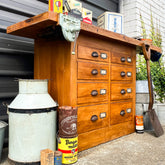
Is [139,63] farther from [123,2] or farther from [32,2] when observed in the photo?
[32,2]

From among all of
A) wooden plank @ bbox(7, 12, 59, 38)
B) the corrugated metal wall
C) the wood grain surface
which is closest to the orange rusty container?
the wood grain surface

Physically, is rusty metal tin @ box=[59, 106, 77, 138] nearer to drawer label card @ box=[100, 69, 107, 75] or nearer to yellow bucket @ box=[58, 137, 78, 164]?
yellow bucket @ box=[58, 137, 78, 164]

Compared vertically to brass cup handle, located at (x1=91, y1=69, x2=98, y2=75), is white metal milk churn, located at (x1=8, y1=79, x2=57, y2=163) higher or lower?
lower

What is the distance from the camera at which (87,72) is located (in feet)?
8.27

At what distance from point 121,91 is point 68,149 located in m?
1.42

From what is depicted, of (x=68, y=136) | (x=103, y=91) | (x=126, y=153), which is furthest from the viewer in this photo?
(x=103, y=91)

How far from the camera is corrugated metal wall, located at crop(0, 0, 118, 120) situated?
270 cm

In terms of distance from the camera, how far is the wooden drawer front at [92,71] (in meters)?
2.43

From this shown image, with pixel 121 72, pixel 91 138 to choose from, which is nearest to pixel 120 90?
pixel 121 72

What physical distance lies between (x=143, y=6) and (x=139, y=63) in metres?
1.59

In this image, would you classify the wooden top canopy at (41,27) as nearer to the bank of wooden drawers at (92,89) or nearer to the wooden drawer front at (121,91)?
the bank of wooden drawers at (92,89)

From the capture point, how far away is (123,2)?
5.07 meters

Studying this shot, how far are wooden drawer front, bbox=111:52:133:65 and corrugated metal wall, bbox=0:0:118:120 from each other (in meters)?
1.31

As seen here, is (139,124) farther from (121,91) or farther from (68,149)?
(68,149)
